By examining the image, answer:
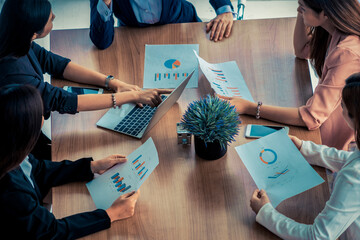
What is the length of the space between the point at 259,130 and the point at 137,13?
0.91 meters

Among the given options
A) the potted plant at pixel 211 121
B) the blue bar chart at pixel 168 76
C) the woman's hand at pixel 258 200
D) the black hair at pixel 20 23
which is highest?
the black hair at pixel 20 23

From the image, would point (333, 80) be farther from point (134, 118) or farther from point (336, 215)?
point (134, 118)

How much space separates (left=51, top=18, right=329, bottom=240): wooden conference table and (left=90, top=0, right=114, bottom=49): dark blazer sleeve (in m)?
0.04

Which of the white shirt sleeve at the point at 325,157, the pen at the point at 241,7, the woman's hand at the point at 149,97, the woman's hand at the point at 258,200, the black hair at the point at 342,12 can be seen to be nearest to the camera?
the woman's hand at the point at 258,200

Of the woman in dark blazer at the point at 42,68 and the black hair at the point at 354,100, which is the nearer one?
the black hair at the point at 354,100

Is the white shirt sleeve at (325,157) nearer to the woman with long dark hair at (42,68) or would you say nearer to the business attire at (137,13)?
the woman with long dark hair at (42,68)

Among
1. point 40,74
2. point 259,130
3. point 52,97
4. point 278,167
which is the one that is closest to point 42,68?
point 40,74

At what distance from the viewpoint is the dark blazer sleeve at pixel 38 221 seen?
111 centimetres

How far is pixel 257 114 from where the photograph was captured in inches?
59.1

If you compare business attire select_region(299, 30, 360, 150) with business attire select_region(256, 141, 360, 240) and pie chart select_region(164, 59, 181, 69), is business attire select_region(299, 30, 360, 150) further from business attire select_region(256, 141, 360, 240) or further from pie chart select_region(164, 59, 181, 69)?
pie chart select_region(164, 59, 181, 69)

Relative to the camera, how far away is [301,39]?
1.70 metres

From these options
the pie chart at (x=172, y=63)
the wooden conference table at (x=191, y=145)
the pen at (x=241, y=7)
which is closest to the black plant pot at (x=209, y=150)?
the wooden conference table at (x=191, y=145)

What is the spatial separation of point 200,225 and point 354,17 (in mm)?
933

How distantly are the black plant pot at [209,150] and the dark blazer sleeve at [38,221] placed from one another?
38 cm
